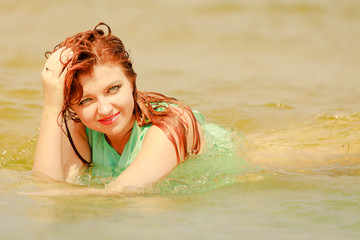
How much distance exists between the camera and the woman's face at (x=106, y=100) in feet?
11.8

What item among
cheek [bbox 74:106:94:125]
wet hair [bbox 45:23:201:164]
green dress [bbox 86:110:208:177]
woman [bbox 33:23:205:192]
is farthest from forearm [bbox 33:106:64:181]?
green dress [bbox 86:110:208:177]

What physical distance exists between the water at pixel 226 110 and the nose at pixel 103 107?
577 millimetres

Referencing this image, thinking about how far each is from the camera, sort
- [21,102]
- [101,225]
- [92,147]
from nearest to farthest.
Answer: [101,225] → [92,147] → [21,102]

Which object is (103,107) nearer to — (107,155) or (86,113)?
(86,113)

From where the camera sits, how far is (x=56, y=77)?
3725mm

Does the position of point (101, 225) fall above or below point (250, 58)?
below

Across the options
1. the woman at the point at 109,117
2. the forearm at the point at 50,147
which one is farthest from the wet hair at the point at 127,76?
the forearm at the point at 50,147

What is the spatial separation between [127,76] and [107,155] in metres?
0.77

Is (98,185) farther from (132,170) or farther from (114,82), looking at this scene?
(114,82)

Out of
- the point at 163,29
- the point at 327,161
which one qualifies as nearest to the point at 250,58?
the point at 163,29

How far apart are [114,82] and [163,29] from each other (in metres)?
7.85

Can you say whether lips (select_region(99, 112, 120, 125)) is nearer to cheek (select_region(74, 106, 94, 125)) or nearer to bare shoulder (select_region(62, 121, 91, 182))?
cheek (select_region(74, 106, 94, 125))

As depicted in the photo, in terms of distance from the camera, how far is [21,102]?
660 cm

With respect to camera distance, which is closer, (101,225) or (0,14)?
(101,225)
